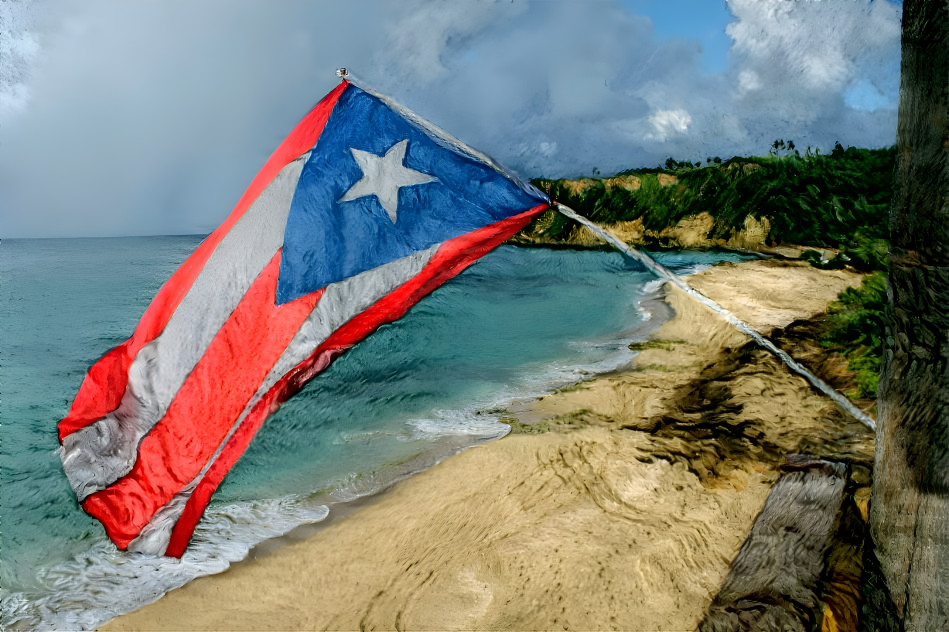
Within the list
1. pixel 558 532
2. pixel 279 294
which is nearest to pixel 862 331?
pixel 558 532

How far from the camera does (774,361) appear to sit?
5.32 metres

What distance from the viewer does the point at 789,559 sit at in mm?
2309

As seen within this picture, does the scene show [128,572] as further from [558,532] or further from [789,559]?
[789,559]

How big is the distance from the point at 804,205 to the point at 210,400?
607 inches

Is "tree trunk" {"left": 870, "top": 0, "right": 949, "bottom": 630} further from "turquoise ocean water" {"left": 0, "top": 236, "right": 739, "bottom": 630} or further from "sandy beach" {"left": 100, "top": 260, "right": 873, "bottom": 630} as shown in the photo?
"turquoise ocean water" {"left": 0, "top": 236, "right": 739, "bottom": 630}

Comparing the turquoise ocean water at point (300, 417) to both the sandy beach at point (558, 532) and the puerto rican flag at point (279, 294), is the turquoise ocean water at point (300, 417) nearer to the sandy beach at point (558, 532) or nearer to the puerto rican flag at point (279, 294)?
the sandy beach at point (558, 532)

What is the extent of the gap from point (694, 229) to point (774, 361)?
13.3 metres

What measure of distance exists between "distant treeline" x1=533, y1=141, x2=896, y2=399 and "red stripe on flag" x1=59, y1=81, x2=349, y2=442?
4065 millimetres

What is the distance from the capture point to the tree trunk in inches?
67.4

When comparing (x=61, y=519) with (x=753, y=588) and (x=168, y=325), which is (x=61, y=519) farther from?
(x=753, y=588)

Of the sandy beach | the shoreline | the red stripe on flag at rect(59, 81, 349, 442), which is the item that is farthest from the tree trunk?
the shoreline

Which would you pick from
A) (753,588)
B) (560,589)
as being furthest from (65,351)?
(753,588)

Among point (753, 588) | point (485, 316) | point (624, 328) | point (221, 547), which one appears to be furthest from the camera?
point (485, 316)

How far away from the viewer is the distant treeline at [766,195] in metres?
10.5
